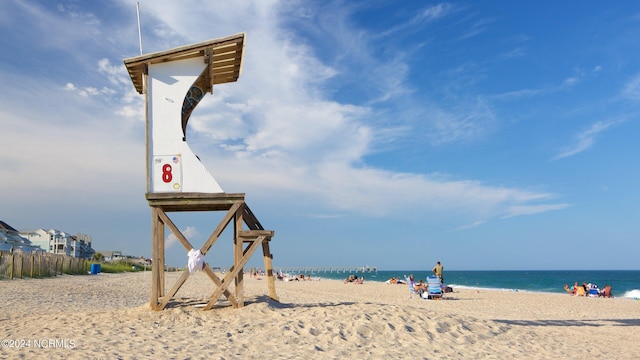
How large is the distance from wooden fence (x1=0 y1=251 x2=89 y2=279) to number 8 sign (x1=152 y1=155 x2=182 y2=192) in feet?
60.4

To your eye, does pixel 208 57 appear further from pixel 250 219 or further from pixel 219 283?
pixel 219 283

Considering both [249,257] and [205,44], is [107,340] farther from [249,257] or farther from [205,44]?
[205,44]

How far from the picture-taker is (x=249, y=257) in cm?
957

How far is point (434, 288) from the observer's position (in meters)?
20.3

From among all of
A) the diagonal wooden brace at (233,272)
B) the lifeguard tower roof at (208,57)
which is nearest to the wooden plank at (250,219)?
the diagonal wooden brace at (233,272)

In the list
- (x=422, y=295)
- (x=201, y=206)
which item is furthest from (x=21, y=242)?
(x=201, y=206)

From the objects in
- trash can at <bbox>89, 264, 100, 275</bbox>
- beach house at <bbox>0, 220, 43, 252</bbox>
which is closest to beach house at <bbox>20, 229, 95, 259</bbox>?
beach house at <bbox>0, 220, 43, 252</bbox>

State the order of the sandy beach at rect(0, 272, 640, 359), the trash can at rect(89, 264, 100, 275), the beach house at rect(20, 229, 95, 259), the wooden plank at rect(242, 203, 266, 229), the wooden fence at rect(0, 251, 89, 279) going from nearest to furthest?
the sandy beach at rect(0, 272, 640, 359), the wooden plank at rect(242, 203, 266, 229), the wooden fence at rect(0, 251, 89, 279), the trash can at rect(89, 264, 100, 275), the beach house at rect(20, 229, 95, 259)

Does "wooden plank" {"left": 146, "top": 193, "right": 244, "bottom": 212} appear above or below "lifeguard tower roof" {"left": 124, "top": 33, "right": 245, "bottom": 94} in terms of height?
below

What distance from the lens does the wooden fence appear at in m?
23.5

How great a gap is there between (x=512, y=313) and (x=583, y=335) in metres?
5.34

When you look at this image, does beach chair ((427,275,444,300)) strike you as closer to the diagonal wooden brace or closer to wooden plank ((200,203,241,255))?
the diagonal wooden brace

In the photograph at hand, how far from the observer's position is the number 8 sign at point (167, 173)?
31.0ft

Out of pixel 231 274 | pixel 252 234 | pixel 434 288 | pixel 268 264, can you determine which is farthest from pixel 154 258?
pixel 434 288
